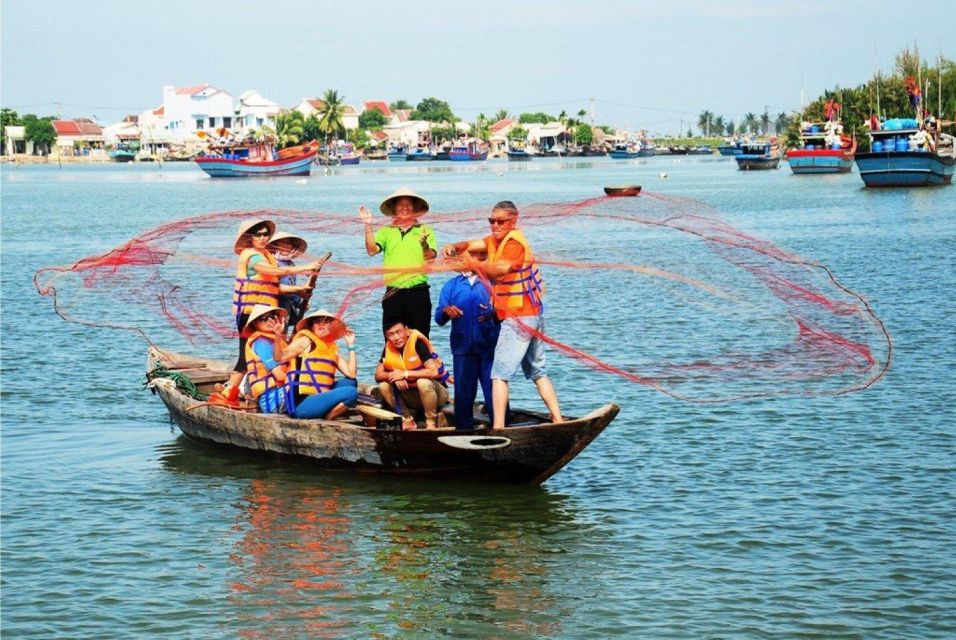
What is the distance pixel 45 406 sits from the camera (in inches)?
622

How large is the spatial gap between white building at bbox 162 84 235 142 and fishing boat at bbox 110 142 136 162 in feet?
Result: 25.8

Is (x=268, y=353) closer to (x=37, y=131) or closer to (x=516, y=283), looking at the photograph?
(x=516, y=283)

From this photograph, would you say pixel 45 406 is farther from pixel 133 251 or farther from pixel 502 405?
pixel 502 405

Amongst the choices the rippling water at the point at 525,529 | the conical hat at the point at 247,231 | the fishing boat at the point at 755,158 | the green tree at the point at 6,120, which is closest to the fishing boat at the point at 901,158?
the rippling water at the point at 525,529

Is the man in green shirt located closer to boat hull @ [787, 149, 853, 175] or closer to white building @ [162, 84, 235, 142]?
boat hull @ [787, 149, 853, 175]

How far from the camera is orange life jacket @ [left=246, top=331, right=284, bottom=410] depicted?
11.8 metres

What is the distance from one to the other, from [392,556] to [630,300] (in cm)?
1528

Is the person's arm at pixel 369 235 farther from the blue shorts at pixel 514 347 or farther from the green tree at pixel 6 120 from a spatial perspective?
the green tree at pixel 6 120

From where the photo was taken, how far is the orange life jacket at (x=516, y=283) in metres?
10.3

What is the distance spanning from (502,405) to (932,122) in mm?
61427

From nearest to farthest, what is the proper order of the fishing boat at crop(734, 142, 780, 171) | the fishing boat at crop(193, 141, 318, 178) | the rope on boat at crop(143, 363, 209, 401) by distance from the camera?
the rope on boat at crop(143, 363, 209, 401)
the fishing boat at crop(193, 141, 318, 178)
the fishing boat at crop(734, 142, 780, 171)

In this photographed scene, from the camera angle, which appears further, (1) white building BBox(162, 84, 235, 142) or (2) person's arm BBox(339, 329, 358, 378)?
(1) white building BBox(162, 84, 235, 142)

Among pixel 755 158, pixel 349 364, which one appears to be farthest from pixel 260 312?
pixel 755 158

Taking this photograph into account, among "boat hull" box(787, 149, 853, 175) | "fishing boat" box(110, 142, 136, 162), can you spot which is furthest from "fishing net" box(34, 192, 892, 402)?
"fishing boat" box(110, 142, 136, 162)
